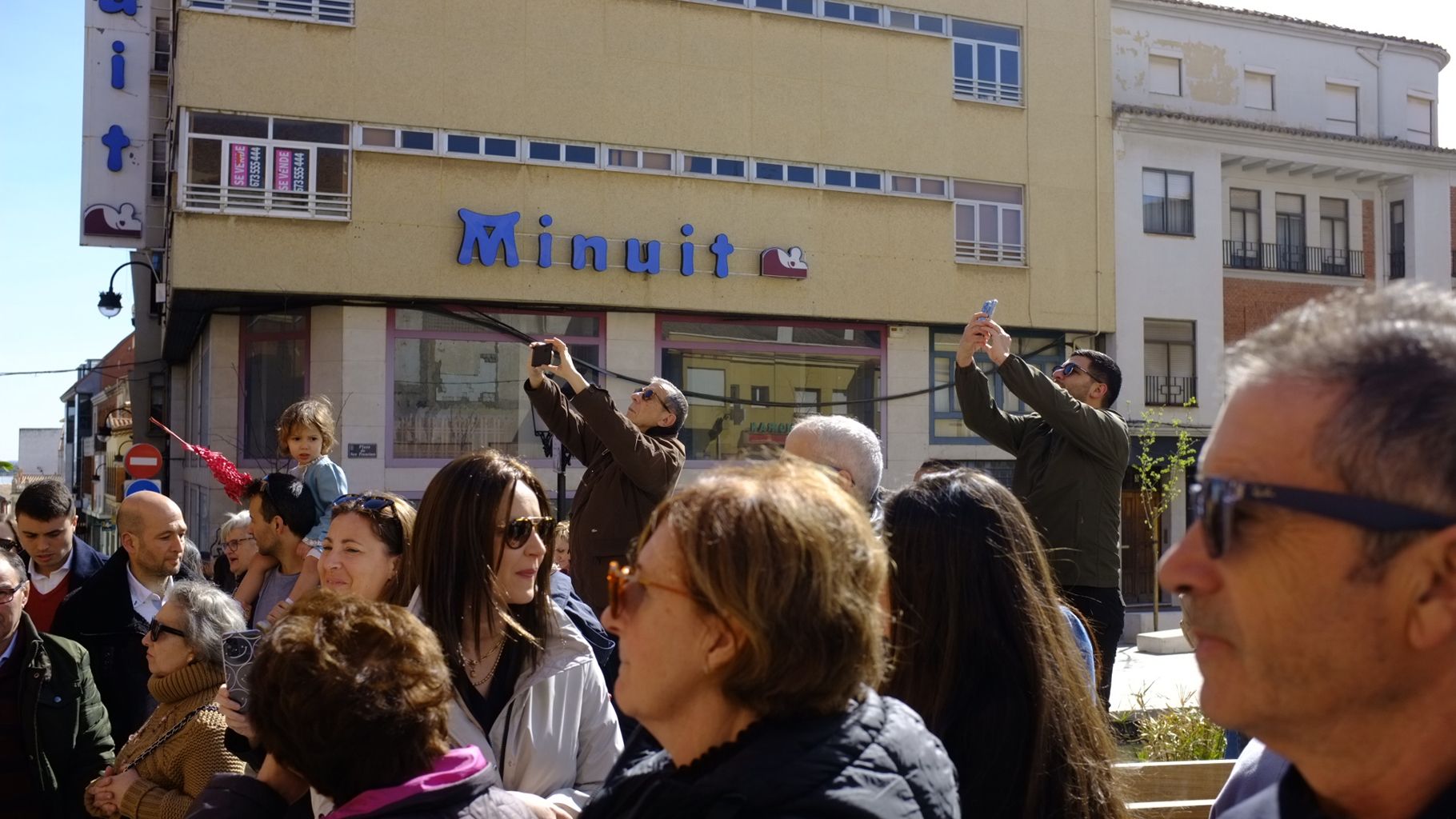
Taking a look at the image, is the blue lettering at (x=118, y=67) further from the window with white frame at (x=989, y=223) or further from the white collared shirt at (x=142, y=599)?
the white collared shirt at (x=142, y=599)

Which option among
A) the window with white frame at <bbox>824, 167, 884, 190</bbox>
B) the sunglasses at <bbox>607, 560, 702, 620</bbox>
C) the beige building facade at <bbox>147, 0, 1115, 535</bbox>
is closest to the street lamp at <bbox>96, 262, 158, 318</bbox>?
the beige building facade at <bbox>147, 0, 1115, 535</bbox>

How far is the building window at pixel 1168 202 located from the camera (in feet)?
77.9

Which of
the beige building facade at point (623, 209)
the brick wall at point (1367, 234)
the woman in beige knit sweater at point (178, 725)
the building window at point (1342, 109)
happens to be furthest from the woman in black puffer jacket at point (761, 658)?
the brick wall at point (1367, 234)

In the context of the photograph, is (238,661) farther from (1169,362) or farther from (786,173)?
(1169,362)

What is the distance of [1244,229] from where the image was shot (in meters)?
25.4

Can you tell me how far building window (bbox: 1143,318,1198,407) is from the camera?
77.7 feet

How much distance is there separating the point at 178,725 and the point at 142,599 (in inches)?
78.7

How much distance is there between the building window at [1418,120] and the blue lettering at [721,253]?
1717 cm

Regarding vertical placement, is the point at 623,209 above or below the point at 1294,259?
below

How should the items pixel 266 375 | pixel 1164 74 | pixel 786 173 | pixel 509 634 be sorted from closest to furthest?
pixel 509 634
pixel 266 375
pixel 786 173
pixel 1164 74

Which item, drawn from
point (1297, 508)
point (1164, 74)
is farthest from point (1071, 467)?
point (1164, 74)

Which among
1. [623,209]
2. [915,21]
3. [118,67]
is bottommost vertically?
[623,209]

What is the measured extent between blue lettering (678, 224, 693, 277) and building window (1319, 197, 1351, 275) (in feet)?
48.8

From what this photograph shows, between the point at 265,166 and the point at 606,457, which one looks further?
the point at 265,166
